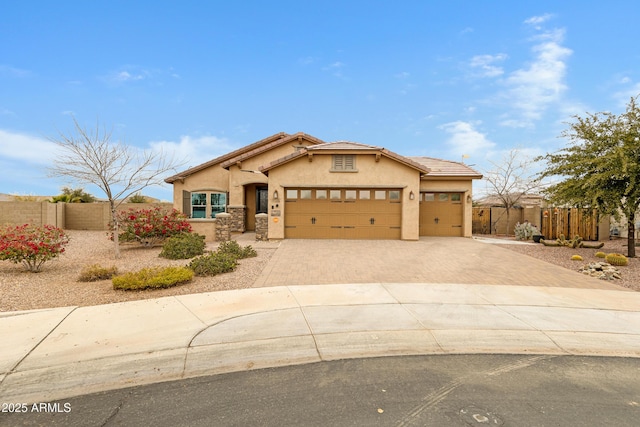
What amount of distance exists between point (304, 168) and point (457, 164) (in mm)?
9846

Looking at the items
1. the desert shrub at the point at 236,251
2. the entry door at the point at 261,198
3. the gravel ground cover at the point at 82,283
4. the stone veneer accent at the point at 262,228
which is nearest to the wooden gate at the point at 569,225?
the stone veneer accent at the point at 262,228

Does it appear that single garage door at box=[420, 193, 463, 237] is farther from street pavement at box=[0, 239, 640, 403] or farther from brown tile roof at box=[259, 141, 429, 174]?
street pavement at box=[0, 239, 640, 403]

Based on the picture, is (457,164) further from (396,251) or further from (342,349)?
(342,349)

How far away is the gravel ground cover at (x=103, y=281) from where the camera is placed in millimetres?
6934

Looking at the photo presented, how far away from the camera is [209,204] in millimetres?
20516

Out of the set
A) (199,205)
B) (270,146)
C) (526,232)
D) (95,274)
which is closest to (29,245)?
(95,274)

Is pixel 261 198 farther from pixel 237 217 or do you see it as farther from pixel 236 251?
pixel 236 251

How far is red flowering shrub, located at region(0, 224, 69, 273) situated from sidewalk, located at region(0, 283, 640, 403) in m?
3.95

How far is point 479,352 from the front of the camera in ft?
15.5

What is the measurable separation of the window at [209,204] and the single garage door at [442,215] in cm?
1216

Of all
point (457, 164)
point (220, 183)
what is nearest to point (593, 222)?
point (457, 164)

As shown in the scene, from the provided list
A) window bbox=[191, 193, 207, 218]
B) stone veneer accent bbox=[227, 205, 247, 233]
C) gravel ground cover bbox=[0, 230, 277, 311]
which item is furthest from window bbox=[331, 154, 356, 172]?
window bbox=[191, 193, 207, 218]

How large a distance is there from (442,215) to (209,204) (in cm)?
1411

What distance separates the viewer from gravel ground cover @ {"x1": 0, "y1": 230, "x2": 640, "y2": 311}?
22.7ft
